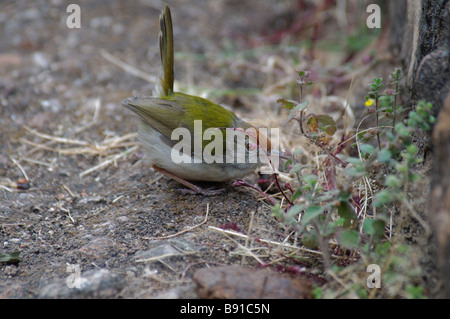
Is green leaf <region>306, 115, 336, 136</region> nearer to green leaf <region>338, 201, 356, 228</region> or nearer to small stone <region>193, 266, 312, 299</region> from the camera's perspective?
green leaf <region>338, 201, 356, 228</region>

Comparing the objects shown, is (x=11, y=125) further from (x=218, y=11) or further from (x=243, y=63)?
(x=218, y=11)

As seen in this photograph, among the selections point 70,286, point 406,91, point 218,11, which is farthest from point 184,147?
point 218,11

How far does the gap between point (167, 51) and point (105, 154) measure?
3.89ft

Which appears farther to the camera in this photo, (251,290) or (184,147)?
(184,147)

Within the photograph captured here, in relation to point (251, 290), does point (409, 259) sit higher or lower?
higher

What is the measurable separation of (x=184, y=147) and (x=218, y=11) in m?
4.29

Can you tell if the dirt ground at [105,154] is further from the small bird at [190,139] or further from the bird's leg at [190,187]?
the small bird at [190,139]

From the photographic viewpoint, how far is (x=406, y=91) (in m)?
3.56

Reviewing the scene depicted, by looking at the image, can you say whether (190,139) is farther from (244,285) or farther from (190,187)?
(244,285)

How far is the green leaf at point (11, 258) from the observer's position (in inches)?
115

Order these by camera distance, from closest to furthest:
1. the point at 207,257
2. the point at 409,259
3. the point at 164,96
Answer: the point at 409,259 < the point at 207,257 < the point at 164,96

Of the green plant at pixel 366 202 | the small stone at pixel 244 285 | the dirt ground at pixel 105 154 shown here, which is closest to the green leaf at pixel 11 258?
the dirt ground at pixel 105 154

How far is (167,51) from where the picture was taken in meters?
3.91

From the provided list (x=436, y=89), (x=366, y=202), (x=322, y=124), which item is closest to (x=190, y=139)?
(x=322, y=124)
